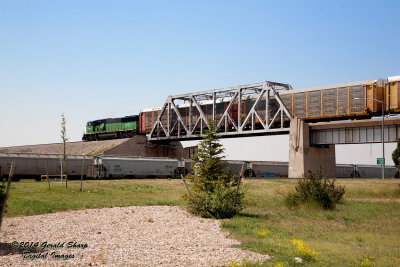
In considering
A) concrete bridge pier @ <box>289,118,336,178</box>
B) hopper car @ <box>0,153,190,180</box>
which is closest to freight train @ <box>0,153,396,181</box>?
hopper car @ <box>0,153,190,180</box>

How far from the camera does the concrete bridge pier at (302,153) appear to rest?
63.8 meters

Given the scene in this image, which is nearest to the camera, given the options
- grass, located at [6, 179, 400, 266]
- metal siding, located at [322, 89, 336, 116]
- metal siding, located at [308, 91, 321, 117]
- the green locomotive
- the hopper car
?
grass, located at [6, 179, 400, 266]

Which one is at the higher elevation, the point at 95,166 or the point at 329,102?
the point at 329,102

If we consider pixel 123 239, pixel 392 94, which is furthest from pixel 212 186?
pixel 392 94

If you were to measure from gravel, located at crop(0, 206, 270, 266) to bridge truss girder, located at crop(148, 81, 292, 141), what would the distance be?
4838 cm

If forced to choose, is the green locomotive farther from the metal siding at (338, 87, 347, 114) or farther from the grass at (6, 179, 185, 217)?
the grass at (6, 179, 185, 217)

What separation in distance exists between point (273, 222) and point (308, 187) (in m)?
7.49

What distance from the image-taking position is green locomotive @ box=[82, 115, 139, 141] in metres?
92.5

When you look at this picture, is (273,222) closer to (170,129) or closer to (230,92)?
(230,92)

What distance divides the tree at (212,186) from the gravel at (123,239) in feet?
2.95

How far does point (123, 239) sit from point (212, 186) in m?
10.1

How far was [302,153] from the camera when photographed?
6369 cm

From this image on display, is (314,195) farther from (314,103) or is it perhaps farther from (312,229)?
(314,103)

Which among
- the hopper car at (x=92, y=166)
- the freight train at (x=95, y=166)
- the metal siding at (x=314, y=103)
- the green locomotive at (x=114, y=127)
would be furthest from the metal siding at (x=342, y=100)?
the green locomotive at (x=114, y=127)
